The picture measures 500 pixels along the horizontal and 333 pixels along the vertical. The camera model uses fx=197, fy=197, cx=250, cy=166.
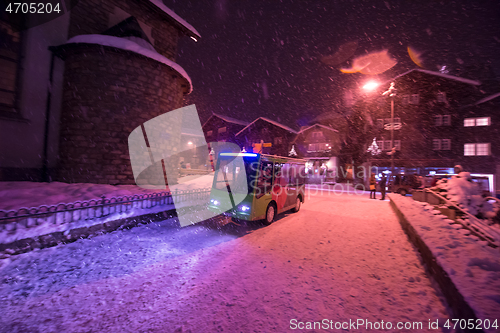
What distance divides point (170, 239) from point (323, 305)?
4.26m

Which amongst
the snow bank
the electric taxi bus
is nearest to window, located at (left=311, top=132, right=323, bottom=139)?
the electric taxi bus

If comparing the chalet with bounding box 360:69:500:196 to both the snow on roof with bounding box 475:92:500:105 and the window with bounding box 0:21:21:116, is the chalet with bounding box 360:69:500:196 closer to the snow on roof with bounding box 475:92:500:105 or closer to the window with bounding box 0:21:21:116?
the snow on roof with bounding box 475:92:500:105

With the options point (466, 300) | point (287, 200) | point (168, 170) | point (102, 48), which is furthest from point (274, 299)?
point (102, 48)

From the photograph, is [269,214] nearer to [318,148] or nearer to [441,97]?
[318,148]

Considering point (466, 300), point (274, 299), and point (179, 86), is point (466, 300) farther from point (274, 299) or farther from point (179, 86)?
point (179, 86)

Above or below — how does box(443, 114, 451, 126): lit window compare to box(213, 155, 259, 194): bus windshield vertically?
above

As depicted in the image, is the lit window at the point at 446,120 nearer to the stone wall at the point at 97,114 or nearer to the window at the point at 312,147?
the window at the point at 312,147

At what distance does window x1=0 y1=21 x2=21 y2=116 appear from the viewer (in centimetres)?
885

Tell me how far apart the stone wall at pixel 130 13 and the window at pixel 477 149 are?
101 feet

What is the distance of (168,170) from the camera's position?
12.7 meters

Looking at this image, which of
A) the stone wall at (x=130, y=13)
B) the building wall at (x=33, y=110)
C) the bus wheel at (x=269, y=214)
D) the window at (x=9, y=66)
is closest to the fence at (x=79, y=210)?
the bus wheel at (x=269, y=214)

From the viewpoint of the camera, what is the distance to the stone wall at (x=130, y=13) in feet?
35.4

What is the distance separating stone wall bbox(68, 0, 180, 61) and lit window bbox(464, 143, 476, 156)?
30696 millimetres

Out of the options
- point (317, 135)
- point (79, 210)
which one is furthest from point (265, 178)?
point (317, 135)
